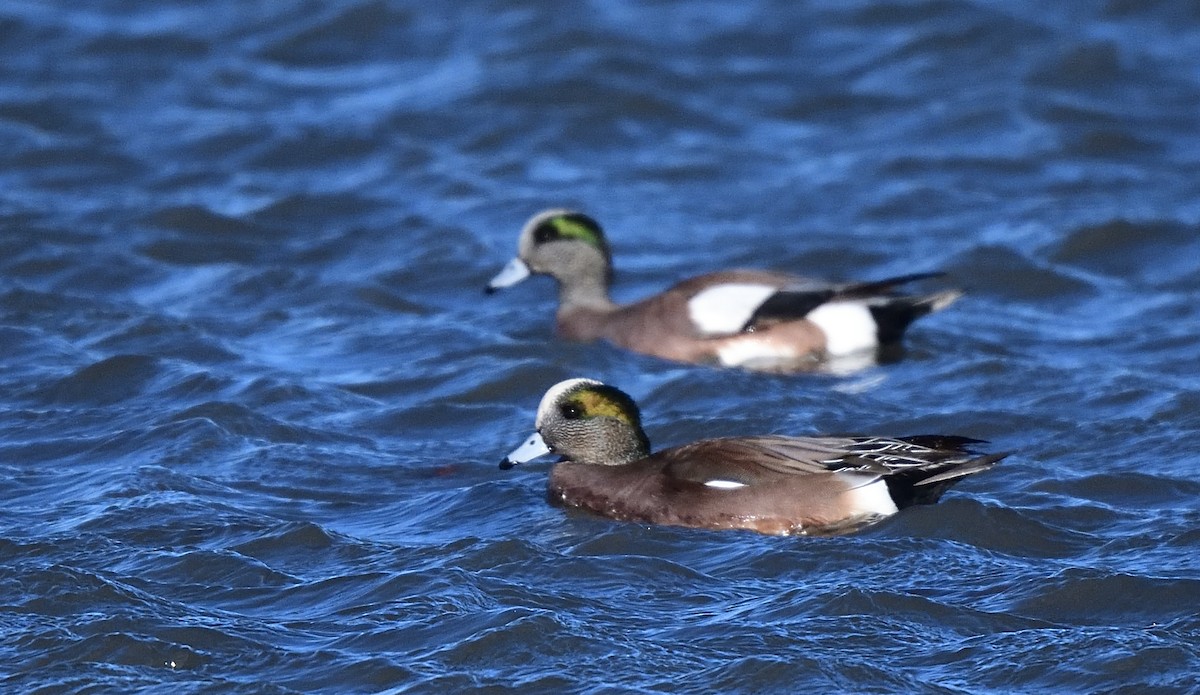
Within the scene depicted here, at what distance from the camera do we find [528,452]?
6.84m

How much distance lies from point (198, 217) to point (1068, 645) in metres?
6.72

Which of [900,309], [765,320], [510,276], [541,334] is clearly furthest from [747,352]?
[510,276]

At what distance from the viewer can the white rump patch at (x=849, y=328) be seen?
29.2 ft

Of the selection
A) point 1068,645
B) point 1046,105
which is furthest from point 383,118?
point 1068,645

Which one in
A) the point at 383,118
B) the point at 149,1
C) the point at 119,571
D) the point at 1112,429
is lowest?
the point at 1112,429

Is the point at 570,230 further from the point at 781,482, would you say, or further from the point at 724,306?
the point at 781,482

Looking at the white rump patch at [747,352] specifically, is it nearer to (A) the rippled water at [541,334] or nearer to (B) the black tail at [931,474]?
(A) the rippled water at [541,334]

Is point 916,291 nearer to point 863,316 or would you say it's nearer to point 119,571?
point 863,316

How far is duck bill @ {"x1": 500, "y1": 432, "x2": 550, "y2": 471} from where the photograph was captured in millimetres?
6828

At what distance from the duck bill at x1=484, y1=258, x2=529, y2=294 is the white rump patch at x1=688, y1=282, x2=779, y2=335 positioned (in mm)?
1125

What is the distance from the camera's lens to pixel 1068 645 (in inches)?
210

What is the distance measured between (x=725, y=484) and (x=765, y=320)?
2.66 metres

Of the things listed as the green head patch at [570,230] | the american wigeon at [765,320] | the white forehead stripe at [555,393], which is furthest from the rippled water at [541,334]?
the green head patch at [570,230]

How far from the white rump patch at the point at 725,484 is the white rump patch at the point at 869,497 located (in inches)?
14.4
